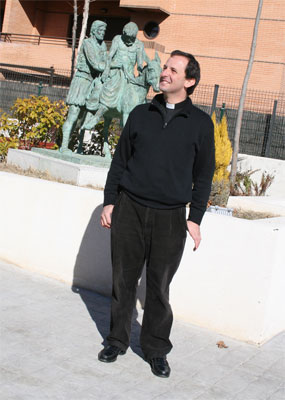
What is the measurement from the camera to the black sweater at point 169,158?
3.89 metres

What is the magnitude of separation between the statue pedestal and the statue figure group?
54 cm

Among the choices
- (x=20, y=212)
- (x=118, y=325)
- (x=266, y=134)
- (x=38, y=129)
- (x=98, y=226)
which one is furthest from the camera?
(x=266, y=134)

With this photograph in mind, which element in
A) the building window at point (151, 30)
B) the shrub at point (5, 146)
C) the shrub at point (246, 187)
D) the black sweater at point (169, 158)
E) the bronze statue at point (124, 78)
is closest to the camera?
the black sweater at point (169, 158)

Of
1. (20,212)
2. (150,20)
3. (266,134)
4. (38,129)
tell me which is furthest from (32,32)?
(20,212)

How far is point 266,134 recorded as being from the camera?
55.2 ft

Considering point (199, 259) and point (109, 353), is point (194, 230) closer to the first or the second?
point (109, 353)

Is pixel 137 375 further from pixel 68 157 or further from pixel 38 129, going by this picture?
pixel 38 129

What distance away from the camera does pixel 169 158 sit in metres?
3.89

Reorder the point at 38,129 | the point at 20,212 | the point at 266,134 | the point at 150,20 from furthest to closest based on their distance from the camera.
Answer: the point at 150,20
the point at 266,134
the point at 38,129
the point at 20,212

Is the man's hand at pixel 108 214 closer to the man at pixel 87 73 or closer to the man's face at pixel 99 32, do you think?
the man at pixel 87 73

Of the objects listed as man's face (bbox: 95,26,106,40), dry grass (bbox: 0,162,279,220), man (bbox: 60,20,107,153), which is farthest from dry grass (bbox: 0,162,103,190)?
man's face (bbox: 95,26,106,40)

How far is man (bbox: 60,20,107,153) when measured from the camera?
8445 millimetres

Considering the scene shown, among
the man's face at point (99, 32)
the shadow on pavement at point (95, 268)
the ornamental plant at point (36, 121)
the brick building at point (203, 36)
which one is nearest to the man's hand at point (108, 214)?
the shadow on pavement at point (95, 268)

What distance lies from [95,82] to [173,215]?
16.7 feet
